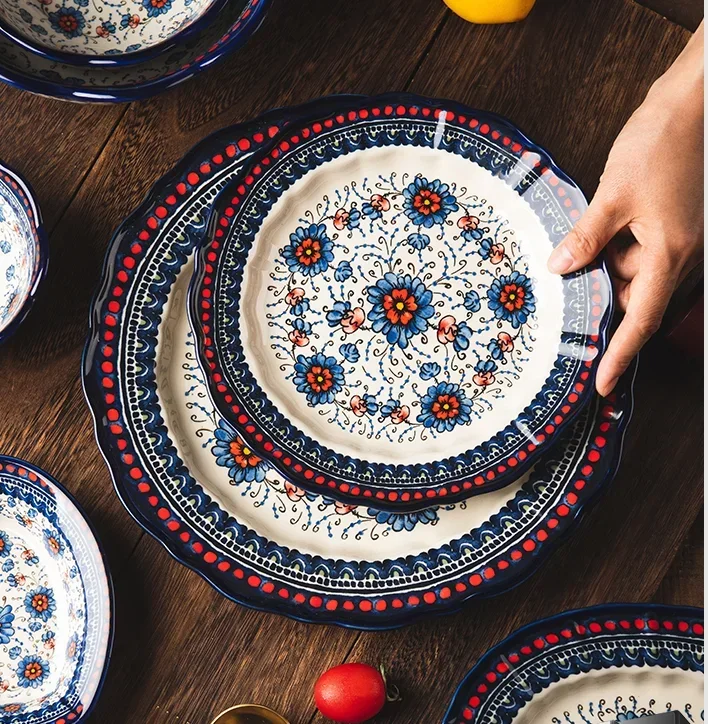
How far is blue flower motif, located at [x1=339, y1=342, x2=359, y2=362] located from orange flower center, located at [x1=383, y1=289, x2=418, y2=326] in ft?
0.16

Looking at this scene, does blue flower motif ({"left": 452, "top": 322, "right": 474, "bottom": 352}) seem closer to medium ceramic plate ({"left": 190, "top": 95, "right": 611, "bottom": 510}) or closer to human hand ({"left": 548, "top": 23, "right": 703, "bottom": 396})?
medium ceramic plate ({"left": 190, "top": 95, "right": 611, "bottom": 510})

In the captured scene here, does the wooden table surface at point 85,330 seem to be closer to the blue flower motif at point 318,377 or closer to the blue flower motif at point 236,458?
the blue flower motif at point 236,458

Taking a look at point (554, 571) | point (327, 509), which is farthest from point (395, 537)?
point (554, 571)

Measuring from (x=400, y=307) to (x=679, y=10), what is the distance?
0.48 meters

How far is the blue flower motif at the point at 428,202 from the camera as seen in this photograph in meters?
0.82

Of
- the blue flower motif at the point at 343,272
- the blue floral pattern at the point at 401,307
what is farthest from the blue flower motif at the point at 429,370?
the blue flower motif at the point at 343,272

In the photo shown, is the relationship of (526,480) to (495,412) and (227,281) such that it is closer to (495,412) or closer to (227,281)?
(495,412)

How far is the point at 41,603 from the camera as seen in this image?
0.83 m

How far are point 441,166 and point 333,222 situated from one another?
0.42 ft

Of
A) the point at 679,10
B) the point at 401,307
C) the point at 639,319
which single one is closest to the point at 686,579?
the point at 639,319

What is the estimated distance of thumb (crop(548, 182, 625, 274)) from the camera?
2.44 feet

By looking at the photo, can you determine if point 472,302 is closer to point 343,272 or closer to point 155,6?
point 343,272

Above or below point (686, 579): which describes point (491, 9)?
above

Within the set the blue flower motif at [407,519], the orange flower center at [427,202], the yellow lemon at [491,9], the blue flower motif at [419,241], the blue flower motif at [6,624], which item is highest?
the yellow lemon at [491,9]
